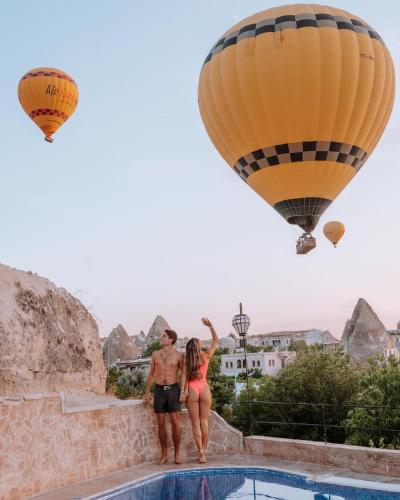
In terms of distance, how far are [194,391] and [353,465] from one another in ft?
7.52

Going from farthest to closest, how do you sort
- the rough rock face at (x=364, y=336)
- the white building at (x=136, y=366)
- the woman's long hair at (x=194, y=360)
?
1. the rough rock face at (x=364, y=336)
2. the white building at (x=136, y=366)
3. the woman's long hair at (x=194, y=360)

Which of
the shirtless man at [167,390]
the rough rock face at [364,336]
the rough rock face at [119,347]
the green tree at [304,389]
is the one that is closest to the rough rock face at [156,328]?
the rough rock face at [119,347]

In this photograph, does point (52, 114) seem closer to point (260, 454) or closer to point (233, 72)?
point (233, 72)

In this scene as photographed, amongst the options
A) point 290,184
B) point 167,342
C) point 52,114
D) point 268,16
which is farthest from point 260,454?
point 52,114

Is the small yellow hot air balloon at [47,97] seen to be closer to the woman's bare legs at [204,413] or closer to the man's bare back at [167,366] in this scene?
the man's bare back at [167,366]

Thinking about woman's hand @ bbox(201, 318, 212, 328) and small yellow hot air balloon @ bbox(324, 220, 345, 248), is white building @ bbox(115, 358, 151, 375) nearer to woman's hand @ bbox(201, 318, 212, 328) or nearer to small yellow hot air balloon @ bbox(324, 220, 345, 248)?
small yellow hot air balloon @ bbox(324, 220, 345, 248)

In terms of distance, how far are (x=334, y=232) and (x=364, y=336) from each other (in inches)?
1794

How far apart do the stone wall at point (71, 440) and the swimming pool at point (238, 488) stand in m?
0.68

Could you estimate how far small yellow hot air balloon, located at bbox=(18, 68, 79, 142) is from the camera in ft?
68.7

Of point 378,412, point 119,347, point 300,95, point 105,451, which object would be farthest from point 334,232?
point 119,347

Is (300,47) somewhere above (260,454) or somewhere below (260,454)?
above

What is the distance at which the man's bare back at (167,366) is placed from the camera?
7.91m

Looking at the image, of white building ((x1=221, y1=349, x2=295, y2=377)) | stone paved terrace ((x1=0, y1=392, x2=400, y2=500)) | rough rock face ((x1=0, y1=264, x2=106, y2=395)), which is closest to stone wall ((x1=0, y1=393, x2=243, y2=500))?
stone paved terrace ((x1=0, y1=392, x2=400, y2=500))

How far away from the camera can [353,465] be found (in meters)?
7.23
